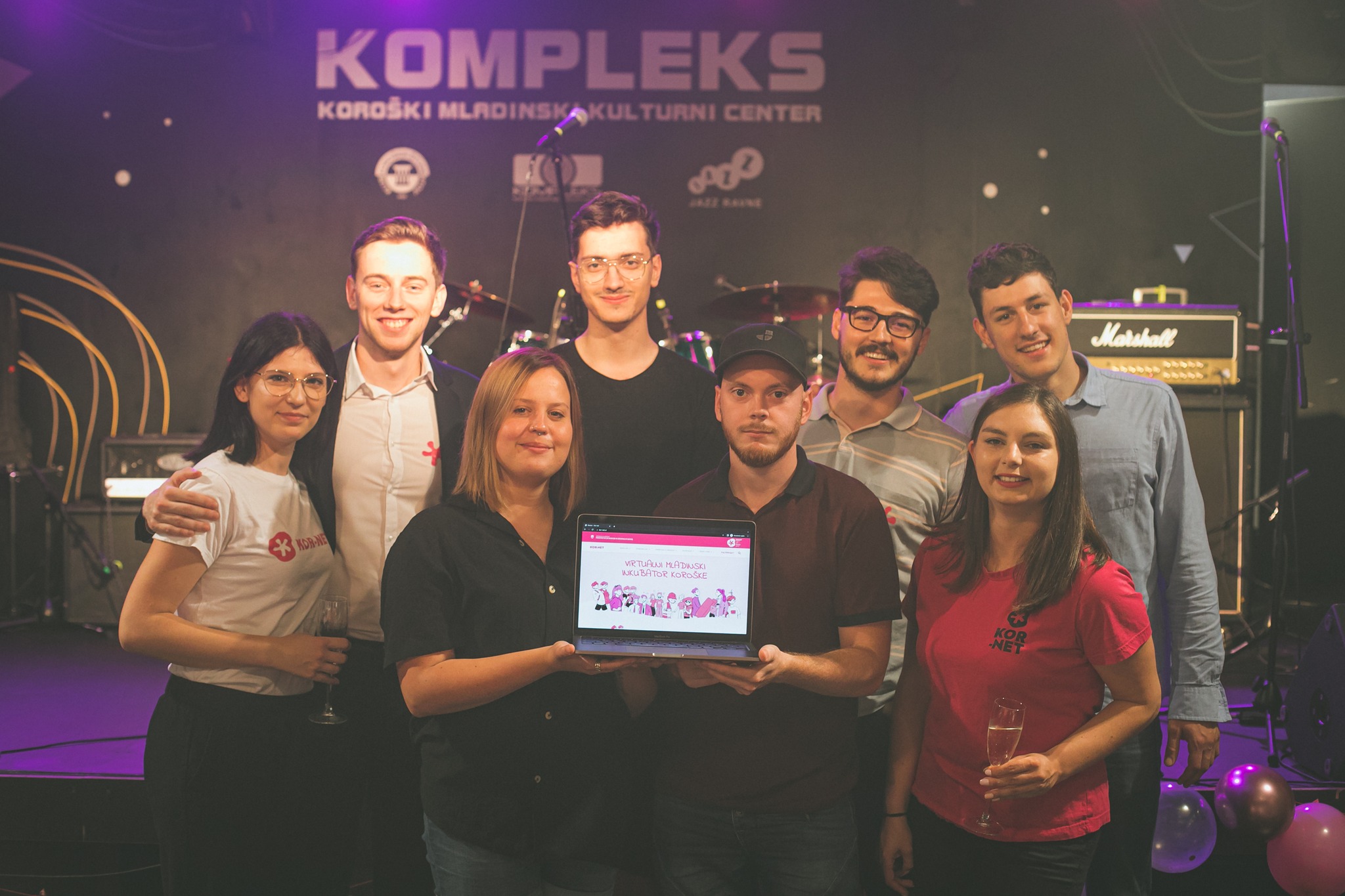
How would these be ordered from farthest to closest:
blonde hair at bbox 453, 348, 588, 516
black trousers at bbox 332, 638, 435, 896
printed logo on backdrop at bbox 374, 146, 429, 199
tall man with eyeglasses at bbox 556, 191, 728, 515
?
printed logo on backdrop at bbox 374, 146, 429, 199 → tall man with eyeglasses at bbox 556, 191, 728, 515 → black trousers at bbox 332, 638, 435, 896 → blonde hair at bbox 453, 348, 588, 516

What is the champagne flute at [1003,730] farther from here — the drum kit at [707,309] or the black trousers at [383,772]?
the drum kit at [707,309]

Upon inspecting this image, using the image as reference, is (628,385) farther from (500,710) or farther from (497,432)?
(500,710)

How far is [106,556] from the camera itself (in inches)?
211

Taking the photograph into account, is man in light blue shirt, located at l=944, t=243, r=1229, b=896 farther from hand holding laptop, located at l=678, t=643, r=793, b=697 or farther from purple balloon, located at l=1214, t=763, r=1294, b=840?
hand holding laptop, located at l=678, t=643, r=793, b=697

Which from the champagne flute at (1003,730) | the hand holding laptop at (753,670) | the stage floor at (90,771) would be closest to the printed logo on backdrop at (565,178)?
the stage floor at (90,771)

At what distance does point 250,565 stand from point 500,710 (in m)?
0.80

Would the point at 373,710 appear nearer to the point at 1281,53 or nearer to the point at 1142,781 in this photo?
the point at 1142,781

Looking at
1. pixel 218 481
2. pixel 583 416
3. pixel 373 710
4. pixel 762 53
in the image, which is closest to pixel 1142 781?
pixel 583 416

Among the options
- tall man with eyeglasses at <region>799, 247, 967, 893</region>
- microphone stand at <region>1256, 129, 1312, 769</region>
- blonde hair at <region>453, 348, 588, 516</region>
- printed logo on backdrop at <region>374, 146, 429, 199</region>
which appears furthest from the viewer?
printed logo on backdrop at <region>374, 146, 429, 199</region>

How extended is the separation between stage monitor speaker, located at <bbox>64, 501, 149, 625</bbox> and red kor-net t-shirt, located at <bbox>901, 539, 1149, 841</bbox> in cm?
496

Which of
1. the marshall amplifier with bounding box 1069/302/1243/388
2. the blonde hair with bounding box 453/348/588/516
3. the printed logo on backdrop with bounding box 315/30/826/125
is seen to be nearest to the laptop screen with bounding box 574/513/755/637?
the blonde hair with bounding box 453/348/588/516

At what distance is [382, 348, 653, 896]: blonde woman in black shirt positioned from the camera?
1845mm

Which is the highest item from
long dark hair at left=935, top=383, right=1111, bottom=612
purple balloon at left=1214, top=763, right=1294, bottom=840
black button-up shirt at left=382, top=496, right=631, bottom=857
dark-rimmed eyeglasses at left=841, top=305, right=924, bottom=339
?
dark-rimmed eyeglasses at left=841, top=305, right=924, bottom=339

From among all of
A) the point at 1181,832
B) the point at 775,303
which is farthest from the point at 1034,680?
the point at 775,303
